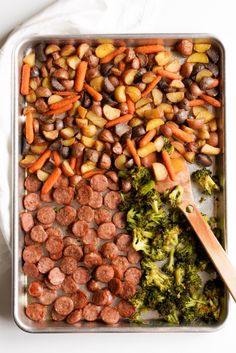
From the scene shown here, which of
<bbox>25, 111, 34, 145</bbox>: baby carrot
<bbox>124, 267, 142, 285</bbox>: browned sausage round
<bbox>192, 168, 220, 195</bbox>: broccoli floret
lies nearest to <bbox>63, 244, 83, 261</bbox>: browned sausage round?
<bbox>124, 267, 142, 285</bbox>: browned sausage round

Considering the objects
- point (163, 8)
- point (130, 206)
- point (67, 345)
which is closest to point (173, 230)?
point (130, 206)

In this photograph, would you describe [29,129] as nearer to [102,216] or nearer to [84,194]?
[84,194]

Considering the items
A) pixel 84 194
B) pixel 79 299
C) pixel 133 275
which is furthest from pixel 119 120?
pixel 79 299

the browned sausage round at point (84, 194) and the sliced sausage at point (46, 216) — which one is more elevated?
the browned sausage round at point (84, 194)

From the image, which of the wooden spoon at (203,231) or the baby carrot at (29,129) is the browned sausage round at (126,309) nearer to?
the wooden spoon at (203,231)

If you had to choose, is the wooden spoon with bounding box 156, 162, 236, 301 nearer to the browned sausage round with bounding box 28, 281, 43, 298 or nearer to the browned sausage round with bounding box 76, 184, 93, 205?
the browned sausage round with bounding box 76, 184, 93, 205

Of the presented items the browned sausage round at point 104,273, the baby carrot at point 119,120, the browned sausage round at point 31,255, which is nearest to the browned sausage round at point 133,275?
the browned sausage round at point 104,273
